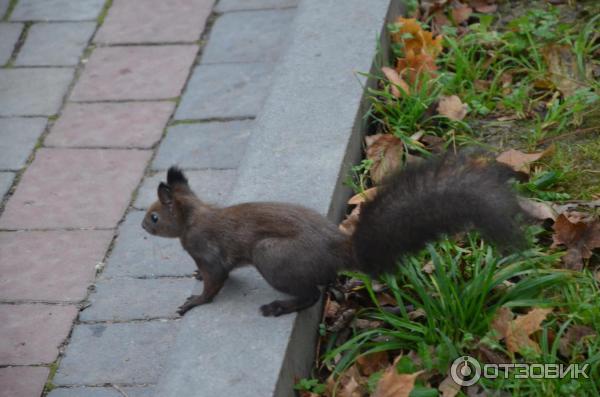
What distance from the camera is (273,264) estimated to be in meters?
3.34

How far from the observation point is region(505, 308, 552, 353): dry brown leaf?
3.14 metres

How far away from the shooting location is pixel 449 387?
311cm

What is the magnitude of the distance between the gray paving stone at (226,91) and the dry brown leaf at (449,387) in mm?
2262

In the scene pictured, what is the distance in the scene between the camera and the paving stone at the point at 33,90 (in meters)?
5.27

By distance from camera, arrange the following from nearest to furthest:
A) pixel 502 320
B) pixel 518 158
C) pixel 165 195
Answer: pixel 502 320, pixel 165 195, pixel 518 158

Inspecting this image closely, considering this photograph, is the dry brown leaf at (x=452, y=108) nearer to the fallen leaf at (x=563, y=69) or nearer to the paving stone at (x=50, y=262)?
the fallen leaf at (x=563, y=69)

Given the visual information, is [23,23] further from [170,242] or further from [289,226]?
[289,226]

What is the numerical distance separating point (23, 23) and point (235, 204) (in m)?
2.81

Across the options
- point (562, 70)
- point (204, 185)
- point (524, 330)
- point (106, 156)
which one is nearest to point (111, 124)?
point (106, 156)

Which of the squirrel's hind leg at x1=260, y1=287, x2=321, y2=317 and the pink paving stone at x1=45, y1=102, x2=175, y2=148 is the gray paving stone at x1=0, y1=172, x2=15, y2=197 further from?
the squirrel's hind leg at x1=260, y1=287, x2=321, y2=317

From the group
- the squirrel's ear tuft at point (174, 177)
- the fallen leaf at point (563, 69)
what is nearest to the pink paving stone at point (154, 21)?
the fallen leaf at point (563, 69)

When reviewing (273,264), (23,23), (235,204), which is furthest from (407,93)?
(23,23)

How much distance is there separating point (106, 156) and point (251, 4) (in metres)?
1.60

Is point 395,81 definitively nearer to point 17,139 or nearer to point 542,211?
point 542,211
